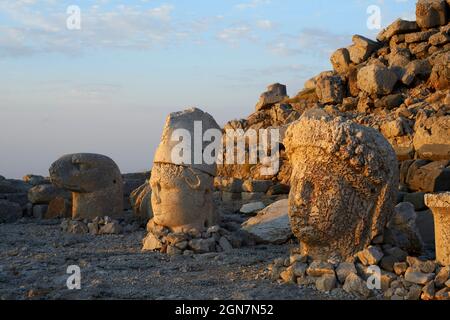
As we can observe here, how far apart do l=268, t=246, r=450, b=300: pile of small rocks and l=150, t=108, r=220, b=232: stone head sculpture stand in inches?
102

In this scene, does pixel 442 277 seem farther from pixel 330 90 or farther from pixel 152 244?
pixel 330 90

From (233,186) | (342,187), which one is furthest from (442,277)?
(233,186)

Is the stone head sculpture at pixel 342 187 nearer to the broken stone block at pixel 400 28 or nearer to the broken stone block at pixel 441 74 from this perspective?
the broken stone block at pixel 441 74

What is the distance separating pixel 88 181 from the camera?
11.2 metres

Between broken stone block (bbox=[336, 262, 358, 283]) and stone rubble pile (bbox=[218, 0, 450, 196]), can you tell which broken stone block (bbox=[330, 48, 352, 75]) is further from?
broken stone block (bbox=[336, 262, 358, 283])

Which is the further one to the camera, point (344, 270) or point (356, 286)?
point (344, 270)

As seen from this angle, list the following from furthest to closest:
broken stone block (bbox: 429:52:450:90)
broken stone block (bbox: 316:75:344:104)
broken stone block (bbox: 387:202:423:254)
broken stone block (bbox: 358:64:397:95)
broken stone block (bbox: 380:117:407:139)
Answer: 1. broken stone block (bbox: 316:75:344:104)
2. broken stone block (bbox: 358:64:397:95)
3. broken stone block (bbox: 429:52:450:90)
4. broken stone block (bbox: 380:117:407:139)
5. broken stone block (bbox: 387:202:423:254)

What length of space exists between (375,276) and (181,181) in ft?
12.4

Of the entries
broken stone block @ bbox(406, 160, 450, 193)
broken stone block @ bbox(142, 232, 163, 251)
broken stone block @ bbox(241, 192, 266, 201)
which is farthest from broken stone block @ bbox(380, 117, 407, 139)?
broken stone block @ bbox(142, 232, 163, 251)

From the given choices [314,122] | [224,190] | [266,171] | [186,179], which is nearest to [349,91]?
[266,171]

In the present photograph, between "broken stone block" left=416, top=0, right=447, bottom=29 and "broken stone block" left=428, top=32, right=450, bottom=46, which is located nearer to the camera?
"broken stone block" left=428, top=32, right=450, bottom=46

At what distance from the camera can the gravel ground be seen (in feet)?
17.9

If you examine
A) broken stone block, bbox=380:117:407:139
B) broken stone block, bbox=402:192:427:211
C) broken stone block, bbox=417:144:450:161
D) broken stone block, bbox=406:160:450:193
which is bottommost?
broken stone block, bbox=402:192:427:211

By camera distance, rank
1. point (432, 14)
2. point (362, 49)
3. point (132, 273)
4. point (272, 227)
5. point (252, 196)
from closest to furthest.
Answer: point (132, 273) < point (272, 227) < point (252, 196) < point (432, 14) < point (362, 49)
